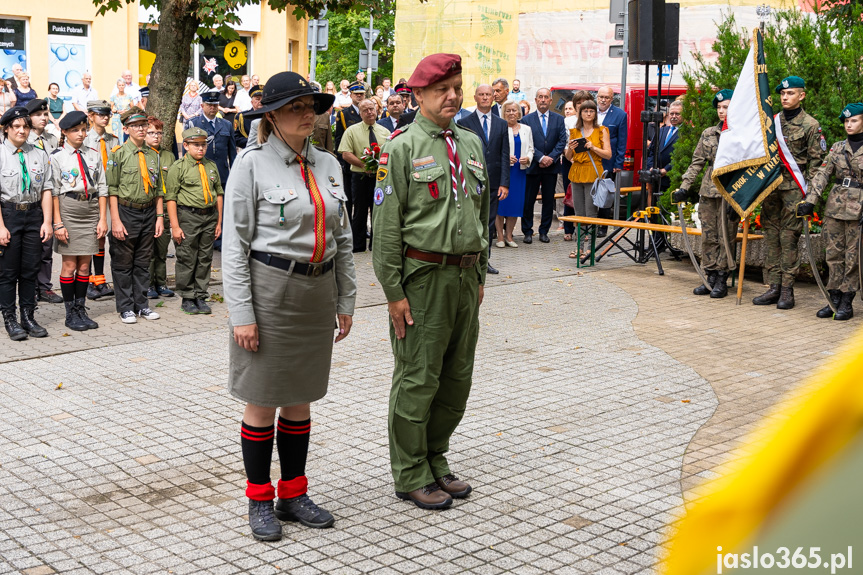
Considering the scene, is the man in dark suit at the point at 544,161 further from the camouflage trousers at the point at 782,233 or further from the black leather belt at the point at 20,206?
the black leather belt at the point at 20,206

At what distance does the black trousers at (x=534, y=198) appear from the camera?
15148 mm

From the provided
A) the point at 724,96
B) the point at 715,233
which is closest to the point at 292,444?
the point at 715,233

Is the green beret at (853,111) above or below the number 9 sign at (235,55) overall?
below

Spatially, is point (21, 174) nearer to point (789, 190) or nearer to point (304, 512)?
point (304, 512)

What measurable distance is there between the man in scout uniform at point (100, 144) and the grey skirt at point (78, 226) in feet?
2.21

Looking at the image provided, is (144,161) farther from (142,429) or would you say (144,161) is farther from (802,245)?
(802,245)

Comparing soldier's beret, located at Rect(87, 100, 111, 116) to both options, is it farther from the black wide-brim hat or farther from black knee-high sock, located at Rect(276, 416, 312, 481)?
black knee-high sock, located at Rect(276, 416, 312, 481)

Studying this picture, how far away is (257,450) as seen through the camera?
4473 mm

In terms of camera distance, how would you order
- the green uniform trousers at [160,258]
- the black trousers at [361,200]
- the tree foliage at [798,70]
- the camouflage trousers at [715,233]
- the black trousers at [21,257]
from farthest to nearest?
the black trousers at [361,200], the tree foliage at [798,70], the camouflage trousers at [715,233], the green uniform trousers at [160,258], the black trousers at [21,257]

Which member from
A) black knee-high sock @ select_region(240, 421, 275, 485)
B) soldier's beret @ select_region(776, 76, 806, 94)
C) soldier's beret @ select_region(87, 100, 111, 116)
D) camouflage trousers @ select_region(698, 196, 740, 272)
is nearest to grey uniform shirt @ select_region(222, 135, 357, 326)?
black knee-high sock @ select_region(240, 421, 275, 485)

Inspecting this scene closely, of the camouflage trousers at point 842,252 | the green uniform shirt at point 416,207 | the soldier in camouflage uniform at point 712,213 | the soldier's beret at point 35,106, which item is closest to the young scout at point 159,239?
the soldier's beret at point 35,106

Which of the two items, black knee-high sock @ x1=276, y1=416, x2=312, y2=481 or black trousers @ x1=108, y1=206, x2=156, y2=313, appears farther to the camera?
black trousers @ x1=108, y1=206, x2=156, y2=313

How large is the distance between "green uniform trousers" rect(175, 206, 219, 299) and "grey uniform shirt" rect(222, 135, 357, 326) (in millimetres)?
5688

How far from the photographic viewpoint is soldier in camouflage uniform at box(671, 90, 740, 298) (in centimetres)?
1100
